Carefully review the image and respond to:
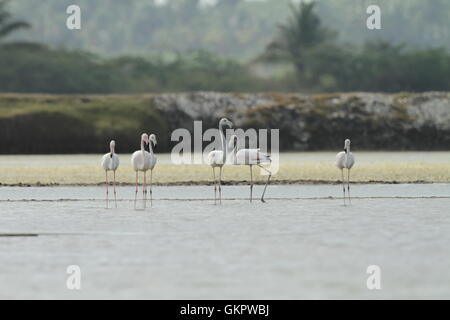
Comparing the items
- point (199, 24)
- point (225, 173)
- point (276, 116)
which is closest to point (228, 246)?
point (225, 173)

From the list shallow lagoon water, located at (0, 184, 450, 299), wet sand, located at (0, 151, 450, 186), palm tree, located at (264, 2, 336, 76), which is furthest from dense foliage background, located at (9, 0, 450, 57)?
shallow lagoon water, located at (0, 184, 450, 299)

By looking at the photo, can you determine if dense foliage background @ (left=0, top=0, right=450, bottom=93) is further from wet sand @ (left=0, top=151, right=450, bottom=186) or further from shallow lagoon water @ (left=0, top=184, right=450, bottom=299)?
shallow lagoon water @ (left=0, top=184, right=450, bottom=299)

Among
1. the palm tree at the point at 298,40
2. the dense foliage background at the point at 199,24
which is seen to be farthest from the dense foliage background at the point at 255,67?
the dense foliage background at the point at 199,24

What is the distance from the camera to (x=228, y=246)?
12281mm

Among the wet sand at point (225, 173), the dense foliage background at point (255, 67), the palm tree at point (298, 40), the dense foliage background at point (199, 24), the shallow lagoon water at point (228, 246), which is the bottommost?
the shallow lagoon water at point (228, 246)

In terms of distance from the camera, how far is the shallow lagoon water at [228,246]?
946cm

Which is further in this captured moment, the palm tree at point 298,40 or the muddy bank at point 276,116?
the palm tree at point 298,40

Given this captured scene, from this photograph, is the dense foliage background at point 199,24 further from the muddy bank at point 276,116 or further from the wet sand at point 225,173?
the wet sand at point 225,173

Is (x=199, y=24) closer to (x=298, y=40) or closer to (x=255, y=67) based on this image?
(x=255, y=67)

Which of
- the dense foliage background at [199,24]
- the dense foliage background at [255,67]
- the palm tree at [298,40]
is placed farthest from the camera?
the dense foliage background at [199,24]

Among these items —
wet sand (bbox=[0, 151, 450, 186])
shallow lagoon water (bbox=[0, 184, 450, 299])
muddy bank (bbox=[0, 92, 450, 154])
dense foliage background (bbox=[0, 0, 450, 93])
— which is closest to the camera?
shallow lagoon water (bbox=[0, 184, 450, 299])

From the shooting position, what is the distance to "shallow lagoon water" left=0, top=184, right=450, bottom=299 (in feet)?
31.0

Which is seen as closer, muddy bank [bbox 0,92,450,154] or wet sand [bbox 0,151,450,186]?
wet sand [bbox 0,151,450,186]
